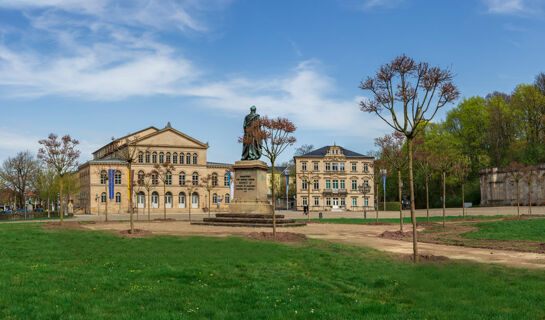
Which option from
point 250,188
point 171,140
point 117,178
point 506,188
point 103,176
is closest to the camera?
point 250,188

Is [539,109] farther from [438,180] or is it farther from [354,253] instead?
[354,253]

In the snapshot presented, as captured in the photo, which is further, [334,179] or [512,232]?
[334,179]

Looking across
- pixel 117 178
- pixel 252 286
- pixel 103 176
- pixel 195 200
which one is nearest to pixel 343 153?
pixel 195 200

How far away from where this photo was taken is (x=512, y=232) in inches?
923

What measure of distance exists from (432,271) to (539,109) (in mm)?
74786

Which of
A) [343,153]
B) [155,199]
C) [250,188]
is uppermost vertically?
[343,153]

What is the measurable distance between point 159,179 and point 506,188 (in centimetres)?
6214

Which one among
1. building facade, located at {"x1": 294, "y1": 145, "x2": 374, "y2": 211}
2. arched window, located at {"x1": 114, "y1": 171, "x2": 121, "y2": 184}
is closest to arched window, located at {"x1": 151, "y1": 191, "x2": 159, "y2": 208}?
arched window, located at {"x1": 114, "y1": 171, "x2": 121, "y2": 184}

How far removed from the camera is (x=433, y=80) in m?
13.9

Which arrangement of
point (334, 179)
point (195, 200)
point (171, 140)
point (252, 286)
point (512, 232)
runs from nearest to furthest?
1. point (252, 286)
2. point (512, 232)
3. point (171, 140)
4. point (195, 200)
5. point (334, 179)

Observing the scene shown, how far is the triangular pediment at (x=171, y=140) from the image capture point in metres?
87.9

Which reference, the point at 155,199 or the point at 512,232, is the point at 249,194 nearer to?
the point at 512,232

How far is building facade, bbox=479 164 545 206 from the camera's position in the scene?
6450cm

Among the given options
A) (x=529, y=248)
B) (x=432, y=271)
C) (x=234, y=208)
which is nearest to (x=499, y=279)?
(x=432, y=271)
